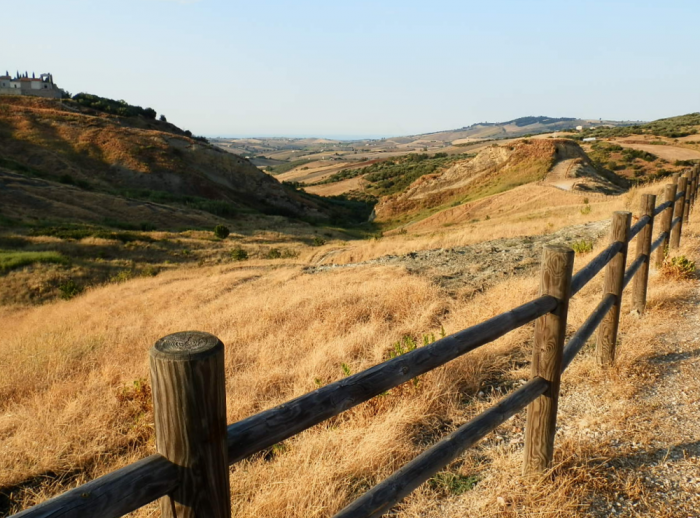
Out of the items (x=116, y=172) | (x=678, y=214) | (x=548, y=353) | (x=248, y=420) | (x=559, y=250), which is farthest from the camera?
(x=116, y=172)

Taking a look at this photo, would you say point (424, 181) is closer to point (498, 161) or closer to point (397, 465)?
point (498, 161)

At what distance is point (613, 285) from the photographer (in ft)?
15.9

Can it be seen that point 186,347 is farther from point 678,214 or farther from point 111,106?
point 111,106

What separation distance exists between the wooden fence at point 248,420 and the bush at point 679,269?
5213 mm

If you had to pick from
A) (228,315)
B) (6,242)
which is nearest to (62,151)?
(6,242)

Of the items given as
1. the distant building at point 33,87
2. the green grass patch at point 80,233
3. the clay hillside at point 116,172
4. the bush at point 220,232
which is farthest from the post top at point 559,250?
the distant building at point 33,87

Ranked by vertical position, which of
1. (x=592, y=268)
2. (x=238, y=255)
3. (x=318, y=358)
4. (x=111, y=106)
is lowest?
(x=238, y=255)

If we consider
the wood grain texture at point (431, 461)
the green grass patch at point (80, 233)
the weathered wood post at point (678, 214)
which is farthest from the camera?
the green grass patch at point (80, 233)

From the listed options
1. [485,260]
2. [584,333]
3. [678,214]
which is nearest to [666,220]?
[678,214]

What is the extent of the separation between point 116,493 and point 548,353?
2.71 meters

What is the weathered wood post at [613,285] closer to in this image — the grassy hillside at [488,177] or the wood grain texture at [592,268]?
the wood grain texture at [592,268]

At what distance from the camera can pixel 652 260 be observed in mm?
8953

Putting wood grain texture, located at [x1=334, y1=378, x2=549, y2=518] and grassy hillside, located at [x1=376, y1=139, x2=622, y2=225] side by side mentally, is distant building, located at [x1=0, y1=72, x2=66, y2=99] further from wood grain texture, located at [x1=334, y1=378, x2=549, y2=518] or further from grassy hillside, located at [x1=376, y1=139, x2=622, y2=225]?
wood grain texture, located at [x1=334, y1=378, x2=549, y2=518]

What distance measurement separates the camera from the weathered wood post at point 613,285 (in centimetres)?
474
